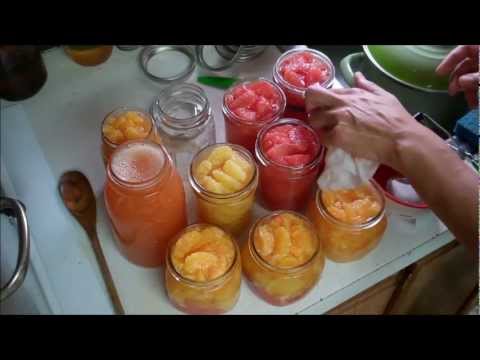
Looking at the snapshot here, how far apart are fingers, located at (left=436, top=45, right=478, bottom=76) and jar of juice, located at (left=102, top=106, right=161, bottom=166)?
45 cm

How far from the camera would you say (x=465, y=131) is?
78 centimetres

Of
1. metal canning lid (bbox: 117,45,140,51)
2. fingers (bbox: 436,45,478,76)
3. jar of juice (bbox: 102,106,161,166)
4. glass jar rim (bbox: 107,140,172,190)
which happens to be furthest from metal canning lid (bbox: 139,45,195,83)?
fingers (bbox: 436,45,478,76)

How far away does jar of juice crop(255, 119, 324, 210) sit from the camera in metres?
0.68

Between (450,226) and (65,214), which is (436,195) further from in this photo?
(65,214)

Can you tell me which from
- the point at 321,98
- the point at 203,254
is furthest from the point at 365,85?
the point at 203,254

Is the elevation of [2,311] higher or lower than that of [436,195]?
lower

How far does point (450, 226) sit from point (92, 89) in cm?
60

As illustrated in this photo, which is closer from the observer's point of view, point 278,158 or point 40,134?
point 278,158

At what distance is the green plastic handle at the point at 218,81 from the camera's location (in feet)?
2.86
